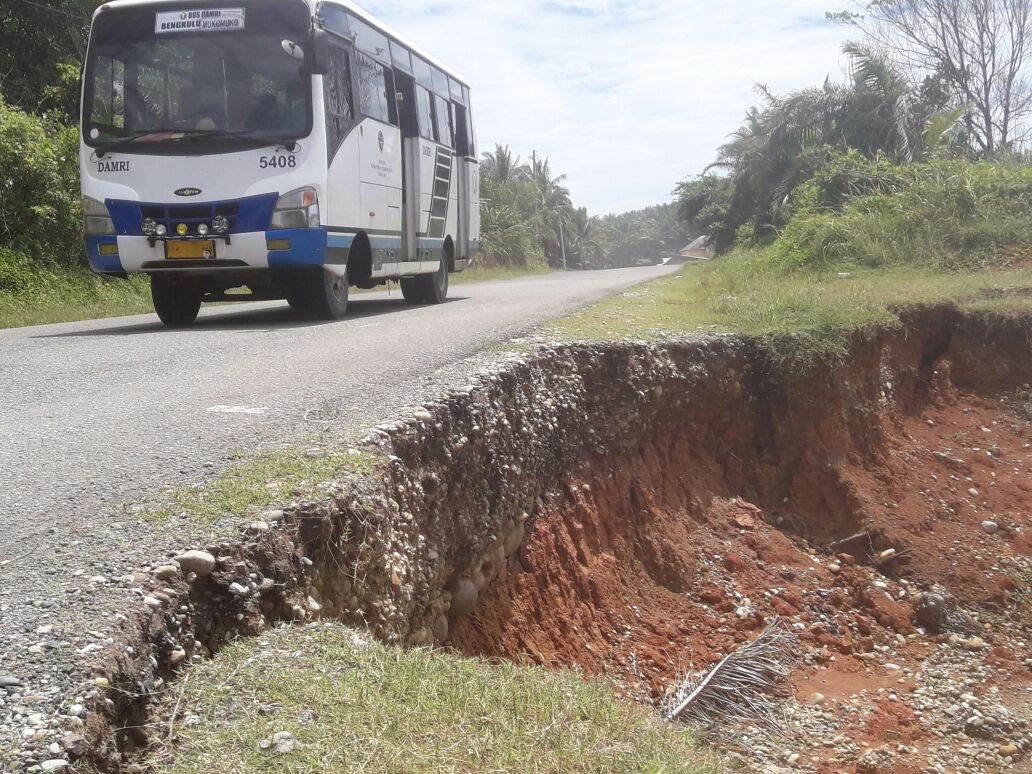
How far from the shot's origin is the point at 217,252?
27.7 ft

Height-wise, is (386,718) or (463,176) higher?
(463,176)

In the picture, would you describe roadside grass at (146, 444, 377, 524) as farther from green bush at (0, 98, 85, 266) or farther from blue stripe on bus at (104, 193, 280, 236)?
green bush at (0, 98, 85, 266)

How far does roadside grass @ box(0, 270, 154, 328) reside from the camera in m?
11.1

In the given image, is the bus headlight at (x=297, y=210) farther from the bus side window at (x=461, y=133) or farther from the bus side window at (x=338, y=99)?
the bus side window at (x=461, y=133)

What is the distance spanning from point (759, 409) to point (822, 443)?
65 centimetres

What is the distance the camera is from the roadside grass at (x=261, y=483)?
3.18 meters

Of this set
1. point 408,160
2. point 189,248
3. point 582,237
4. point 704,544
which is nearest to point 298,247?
point 189,248

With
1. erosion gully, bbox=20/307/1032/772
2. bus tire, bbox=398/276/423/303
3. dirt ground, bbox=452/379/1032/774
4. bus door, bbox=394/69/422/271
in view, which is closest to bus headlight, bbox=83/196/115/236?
bus door, bbox=394/69/422/271

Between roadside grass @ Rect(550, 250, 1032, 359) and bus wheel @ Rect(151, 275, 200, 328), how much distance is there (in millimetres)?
4021

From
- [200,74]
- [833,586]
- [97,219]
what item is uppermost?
[200,74]

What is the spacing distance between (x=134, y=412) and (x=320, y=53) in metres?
5.13

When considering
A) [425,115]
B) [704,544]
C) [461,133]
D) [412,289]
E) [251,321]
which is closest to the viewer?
[704,544]

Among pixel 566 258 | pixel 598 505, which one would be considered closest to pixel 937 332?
pixel 598 505

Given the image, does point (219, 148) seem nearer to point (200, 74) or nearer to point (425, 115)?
point (200, 74)
